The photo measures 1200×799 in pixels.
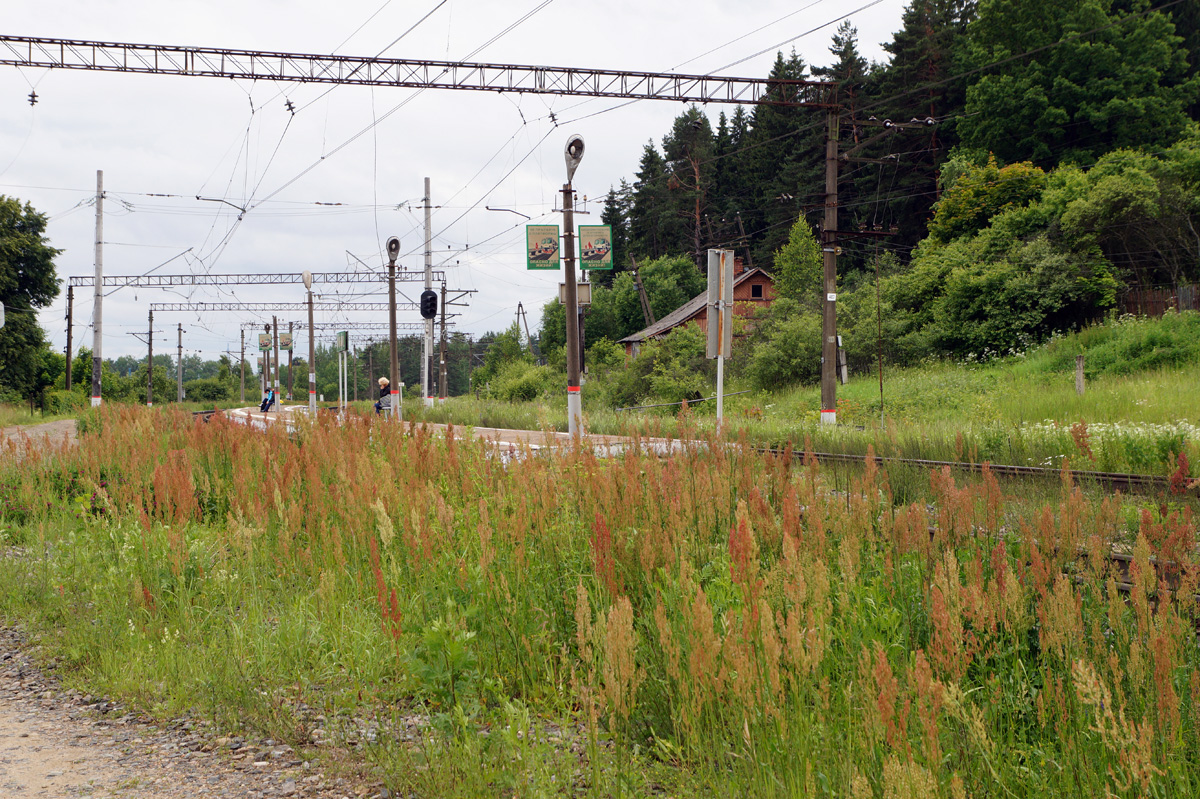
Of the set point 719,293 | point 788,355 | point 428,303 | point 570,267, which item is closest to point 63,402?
point 428,303

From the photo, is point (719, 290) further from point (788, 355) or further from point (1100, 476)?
point (788, 355)

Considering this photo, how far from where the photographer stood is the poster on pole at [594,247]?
55.7ft

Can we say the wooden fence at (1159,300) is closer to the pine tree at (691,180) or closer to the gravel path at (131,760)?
the gravel path at (131,760)

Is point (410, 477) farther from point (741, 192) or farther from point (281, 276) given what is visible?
point (741, 192)

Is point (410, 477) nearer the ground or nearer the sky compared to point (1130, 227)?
nearer the ground

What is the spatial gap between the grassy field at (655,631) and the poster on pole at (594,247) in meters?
10.8

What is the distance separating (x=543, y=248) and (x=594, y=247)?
1525 mm

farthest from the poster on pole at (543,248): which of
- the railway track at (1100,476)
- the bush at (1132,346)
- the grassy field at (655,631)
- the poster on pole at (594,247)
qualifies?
the bush at (1132,346)

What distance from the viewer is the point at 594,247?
17.5 metres

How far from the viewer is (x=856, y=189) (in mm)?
52469

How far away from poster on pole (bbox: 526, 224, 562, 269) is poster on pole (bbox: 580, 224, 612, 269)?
1.06 metres

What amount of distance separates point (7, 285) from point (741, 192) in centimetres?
4706

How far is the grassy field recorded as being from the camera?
2424 millimetres

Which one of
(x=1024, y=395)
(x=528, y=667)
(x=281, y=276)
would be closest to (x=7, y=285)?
(x=281, y=276)
